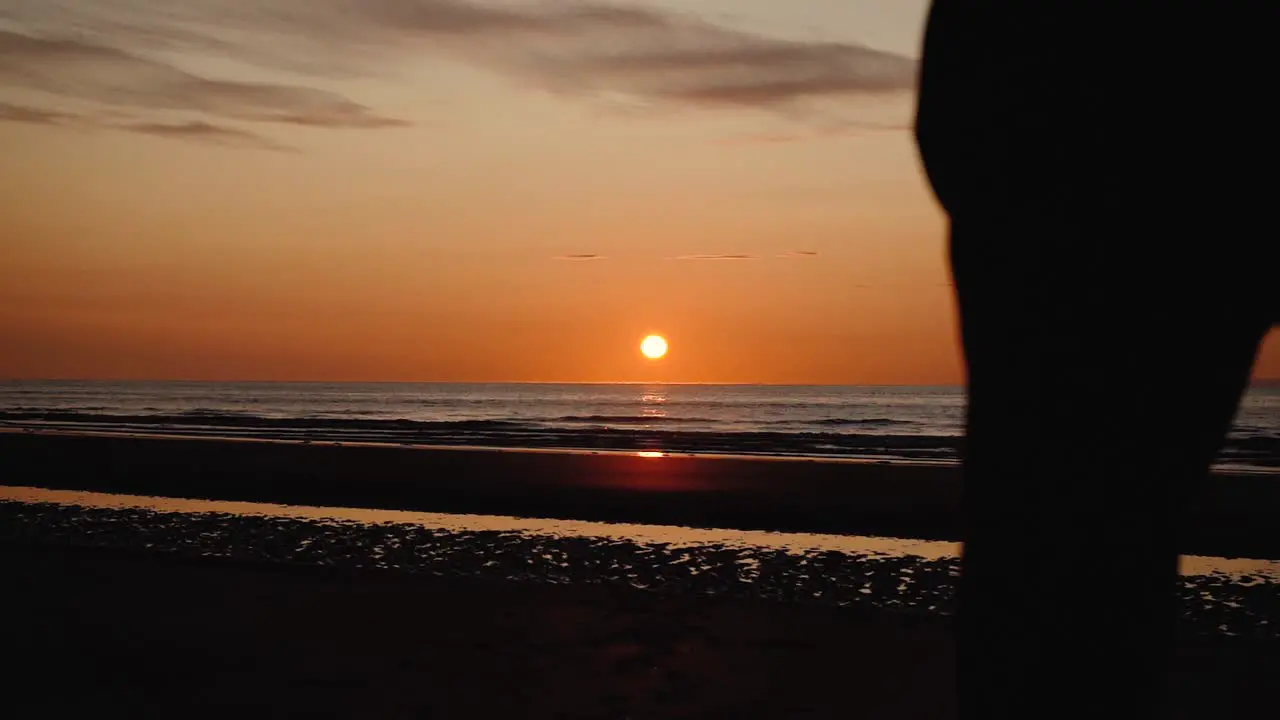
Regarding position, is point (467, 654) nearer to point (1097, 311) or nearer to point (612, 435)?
point (1097, 311)

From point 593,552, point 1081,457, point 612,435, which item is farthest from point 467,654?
point 612,435

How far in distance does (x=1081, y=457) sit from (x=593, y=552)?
11.6 m

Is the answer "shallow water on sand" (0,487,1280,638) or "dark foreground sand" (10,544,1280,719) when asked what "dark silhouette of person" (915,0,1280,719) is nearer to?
"dark foreground sand" (10,544,1280,719)

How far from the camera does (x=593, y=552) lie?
12.7 meters

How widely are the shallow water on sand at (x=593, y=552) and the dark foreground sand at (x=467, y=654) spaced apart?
1127mm

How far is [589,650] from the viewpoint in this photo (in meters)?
7.64

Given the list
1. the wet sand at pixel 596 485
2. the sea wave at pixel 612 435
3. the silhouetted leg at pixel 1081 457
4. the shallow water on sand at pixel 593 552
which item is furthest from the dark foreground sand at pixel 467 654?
the sea wave at pixel 612 435

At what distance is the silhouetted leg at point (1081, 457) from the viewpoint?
1.32 m

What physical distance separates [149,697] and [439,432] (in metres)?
40.3

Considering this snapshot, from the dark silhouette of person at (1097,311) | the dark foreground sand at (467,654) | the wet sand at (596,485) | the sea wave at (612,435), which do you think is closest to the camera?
the dark silhouette of person at (1097,311)

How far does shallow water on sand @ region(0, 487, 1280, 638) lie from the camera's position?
10.3 metres

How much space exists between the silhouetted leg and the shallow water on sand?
8.41 m

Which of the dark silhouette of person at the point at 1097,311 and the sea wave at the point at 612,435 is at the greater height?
the dark silhouette of person at the point at 1097,311

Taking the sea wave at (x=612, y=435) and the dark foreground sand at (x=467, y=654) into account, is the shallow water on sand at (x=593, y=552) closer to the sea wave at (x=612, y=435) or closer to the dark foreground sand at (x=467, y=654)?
the dark foreground sand at (x=467, y=654)
